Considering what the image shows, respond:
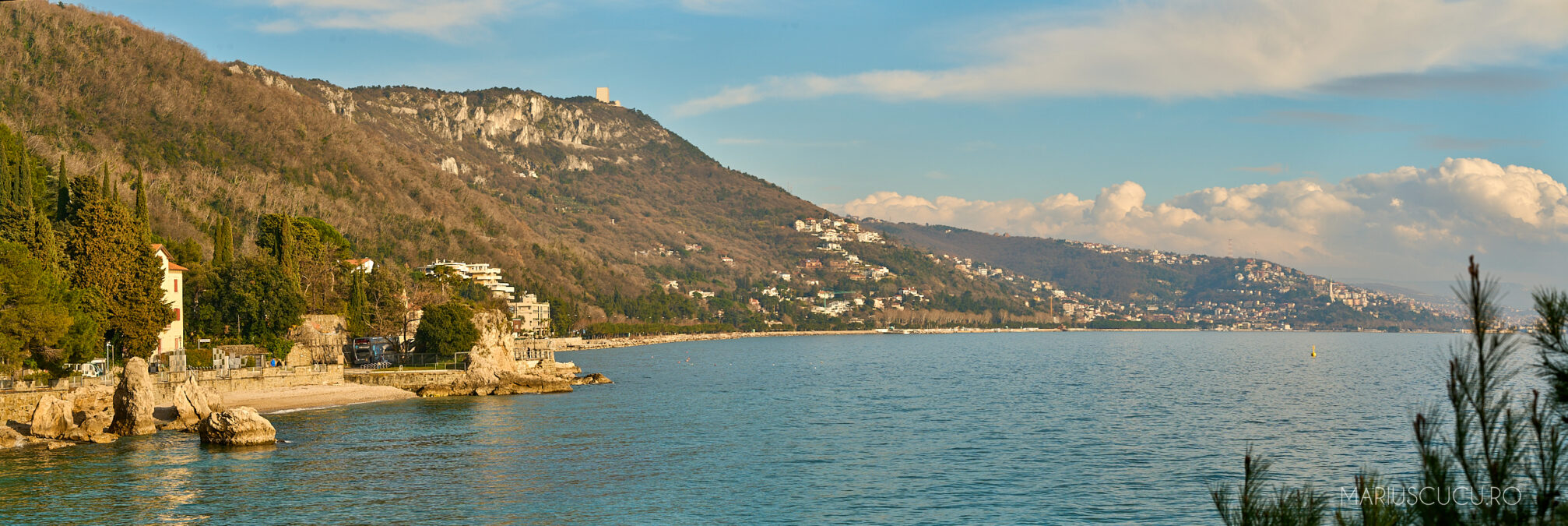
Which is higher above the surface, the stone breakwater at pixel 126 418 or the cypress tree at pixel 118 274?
the cypress tree at pixel 118 274

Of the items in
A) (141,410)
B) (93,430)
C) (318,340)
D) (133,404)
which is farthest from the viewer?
(318,340)

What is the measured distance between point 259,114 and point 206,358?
4498 inches

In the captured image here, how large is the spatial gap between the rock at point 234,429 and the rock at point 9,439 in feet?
17.0

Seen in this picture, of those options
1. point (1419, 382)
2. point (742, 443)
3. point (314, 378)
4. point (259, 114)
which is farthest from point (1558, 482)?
point (259, 114)

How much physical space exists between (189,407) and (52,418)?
17.9 ft

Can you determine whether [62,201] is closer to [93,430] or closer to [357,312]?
[357,312]

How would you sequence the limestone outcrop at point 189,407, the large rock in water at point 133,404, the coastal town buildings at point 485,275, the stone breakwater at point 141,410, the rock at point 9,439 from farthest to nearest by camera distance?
the coastal town buildings at point 485,275, the limestone outcrop at point 189,407, the large rock in water at point 133,404, the stone breakwater at point 141,410, the rock at point 9,439

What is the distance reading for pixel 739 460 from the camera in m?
36.4

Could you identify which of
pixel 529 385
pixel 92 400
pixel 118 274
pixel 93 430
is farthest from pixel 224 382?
pixel 529 385

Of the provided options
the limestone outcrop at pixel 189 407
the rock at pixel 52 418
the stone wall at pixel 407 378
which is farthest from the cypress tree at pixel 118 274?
the stone wall at pixel 407 378

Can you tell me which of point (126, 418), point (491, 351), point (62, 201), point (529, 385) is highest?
point (62, 201)

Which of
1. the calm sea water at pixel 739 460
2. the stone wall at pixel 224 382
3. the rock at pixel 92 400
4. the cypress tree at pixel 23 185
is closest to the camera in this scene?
the calm sea water at pixel 739 460

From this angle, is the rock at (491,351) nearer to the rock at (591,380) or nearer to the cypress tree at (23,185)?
the rock at (591,380)

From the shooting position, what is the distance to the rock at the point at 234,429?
36.5 meters
